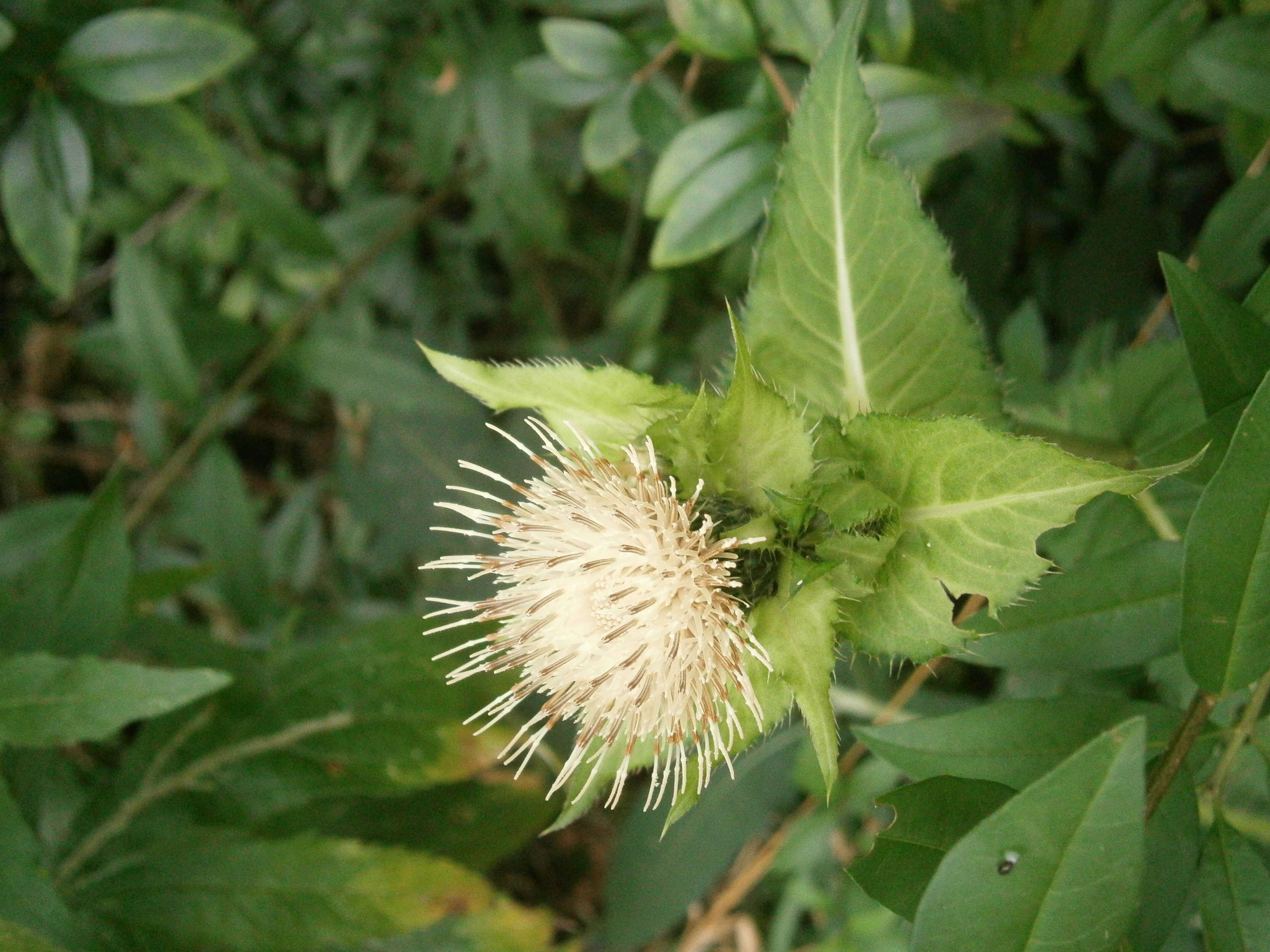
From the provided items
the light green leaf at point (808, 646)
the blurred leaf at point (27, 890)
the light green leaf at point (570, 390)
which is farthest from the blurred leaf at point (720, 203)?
the blurred leaf at point (27, 890)

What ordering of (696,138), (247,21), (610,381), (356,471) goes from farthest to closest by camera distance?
(356,471), (247,21), (696,138), (610,381)

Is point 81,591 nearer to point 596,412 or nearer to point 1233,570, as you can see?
point 596,412

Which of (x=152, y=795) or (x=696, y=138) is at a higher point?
(x=696, y=138)

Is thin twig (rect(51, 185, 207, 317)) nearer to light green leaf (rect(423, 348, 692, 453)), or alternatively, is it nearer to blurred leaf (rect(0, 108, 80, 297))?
blurred leaf (rect(0, 108, 80, 297))

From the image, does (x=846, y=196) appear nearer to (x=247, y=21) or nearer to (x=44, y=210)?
(x=44, y=210)

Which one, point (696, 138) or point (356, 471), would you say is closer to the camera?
point (696, 138)

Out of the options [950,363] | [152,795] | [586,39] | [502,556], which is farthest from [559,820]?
[586,39]

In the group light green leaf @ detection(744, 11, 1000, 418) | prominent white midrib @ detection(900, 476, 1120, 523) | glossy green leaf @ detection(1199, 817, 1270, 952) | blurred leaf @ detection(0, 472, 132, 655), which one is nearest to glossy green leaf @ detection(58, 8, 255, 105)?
blurred leaf @ detection(0, 472, 132, 655)
